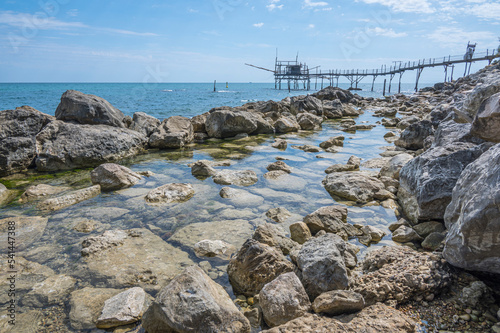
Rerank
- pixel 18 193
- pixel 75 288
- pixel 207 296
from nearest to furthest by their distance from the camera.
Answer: pixel 207 296
pixel 75 288
pixel 18 193

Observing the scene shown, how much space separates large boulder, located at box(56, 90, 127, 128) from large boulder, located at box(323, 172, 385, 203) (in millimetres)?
7858

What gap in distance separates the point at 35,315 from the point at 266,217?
322cm

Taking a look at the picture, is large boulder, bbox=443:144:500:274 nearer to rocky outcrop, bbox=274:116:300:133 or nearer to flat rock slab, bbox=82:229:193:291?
flat rock slab, bbox=82:229:193:291

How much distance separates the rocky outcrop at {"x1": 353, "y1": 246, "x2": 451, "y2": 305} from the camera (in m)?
2.64

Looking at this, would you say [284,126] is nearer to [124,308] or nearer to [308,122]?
[308,122]

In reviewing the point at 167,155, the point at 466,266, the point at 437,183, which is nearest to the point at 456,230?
the point at 466,266

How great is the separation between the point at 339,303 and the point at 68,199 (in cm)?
524

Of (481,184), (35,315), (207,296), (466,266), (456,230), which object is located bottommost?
(35,315)

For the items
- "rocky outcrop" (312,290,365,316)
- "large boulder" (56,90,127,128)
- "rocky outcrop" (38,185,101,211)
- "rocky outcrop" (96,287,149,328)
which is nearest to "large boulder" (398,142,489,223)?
"rocky outcrop" (312,290,365,316)

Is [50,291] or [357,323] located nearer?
[357,323]

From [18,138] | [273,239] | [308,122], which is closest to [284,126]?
[308,122]

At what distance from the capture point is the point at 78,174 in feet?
23.9

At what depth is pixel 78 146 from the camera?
315 inches

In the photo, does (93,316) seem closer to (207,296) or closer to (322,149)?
(207,296)
